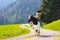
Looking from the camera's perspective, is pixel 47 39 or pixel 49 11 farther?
pixel 49 11

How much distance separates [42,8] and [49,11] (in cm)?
160

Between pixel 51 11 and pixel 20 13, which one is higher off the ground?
pixel 51 11

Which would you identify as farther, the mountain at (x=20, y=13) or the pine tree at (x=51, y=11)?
the mountain at (x=20, y=13)

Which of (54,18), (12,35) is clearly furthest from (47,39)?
(54,18)

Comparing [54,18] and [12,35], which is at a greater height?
[12,35]

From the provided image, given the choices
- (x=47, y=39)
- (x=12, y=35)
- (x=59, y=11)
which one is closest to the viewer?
(x=47, y=39)

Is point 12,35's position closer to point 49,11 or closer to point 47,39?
point 47,39

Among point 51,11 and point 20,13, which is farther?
point 20,13

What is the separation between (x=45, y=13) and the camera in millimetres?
35156

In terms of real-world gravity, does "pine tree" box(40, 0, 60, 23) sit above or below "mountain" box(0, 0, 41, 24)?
above

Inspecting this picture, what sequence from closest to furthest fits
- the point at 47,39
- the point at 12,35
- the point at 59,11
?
the point at 47,39
the point at 12,35
the point at 59,11

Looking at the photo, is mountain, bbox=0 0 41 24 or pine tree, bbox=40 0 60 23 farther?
mountain, bbox=0 0 41 24

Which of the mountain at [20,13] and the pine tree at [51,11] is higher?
the pine tree at [51,11]

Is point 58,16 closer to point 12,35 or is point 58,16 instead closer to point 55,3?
point 55,3
